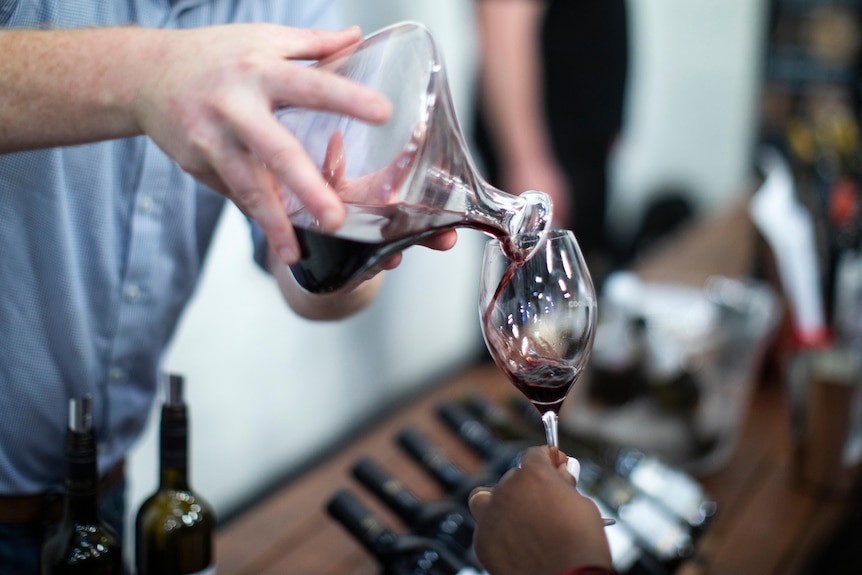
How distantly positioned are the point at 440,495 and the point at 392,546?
43 cm

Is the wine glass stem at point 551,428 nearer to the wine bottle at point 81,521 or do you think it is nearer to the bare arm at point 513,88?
the wine bottle at point 81,521

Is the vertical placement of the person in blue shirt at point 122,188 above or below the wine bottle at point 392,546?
above

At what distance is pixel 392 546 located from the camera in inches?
35.6

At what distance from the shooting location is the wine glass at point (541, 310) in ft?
2.16

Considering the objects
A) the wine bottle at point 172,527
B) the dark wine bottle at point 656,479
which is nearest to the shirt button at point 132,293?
the wine bottle at point 172,527

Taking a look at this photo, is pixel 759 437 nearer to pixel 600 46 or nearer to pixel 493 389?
pixel 493 389

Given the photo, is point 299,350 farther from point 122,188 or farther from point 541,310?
point 541,310

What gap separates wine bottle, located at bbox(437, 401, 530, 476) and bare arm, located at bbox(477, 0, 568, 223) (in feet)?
3.27

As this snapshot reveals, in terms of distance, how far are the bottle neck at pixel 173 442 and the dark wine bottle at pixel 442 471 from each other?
359 millimetres

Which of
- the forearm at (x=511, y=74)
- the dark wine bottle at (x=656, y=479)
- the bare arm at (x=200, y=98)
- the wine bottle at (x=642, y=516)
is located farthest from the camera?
Result: the forearm at (x=511, y=74)

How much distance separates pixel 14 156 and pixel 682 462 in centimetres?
110

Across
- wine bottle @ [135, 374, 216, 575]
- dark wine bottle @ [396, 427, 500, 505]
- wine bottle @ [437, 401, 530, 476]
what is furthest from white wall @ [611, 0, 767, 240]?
wine bottle @ [135, 374, 216, 575]

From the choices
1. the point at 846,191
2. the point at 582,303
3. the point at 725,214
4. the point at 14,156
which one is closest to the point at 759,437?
the point at 846,191

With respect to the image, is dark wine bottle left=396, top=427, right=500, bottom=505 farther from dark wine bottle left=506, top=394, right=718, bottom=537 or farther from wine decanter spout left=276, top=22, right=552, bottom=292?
wine decanter spout left=276, top=22, right=552, bottom=292
